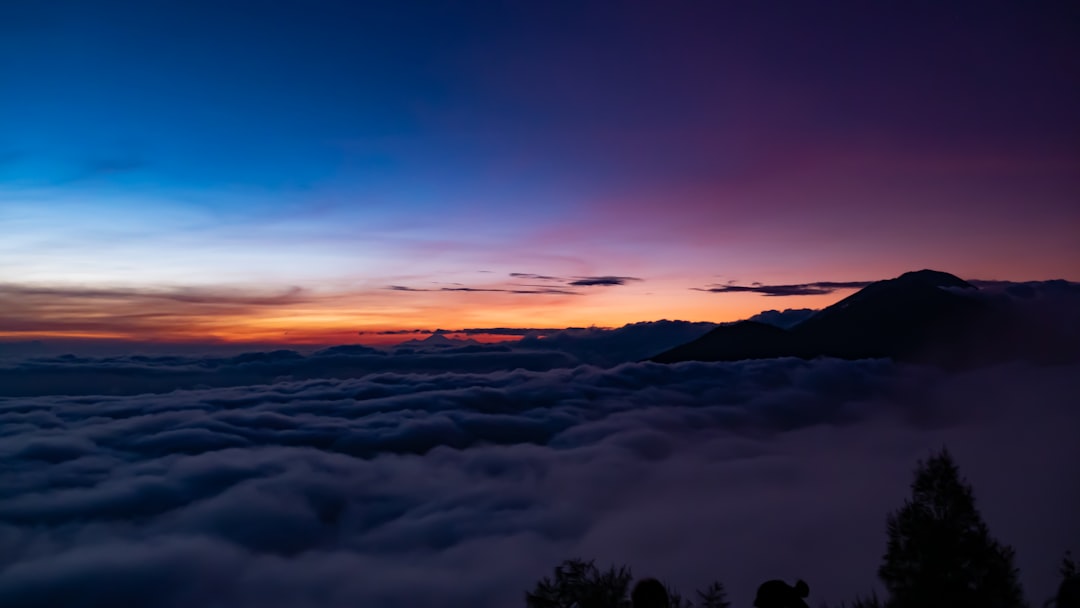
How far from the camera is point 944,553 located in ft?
88.2

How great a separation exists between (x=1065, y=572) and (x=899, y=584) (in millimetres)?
9695

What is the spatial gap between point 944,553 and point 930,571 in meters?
1.05

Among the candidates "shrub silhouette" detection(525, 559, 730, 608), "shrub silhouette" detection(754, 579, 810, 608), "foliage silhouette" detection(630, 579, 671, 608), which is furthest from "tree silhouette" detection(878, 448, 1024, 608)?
"foliage silhouette" detection(630, 579, 671, 608)

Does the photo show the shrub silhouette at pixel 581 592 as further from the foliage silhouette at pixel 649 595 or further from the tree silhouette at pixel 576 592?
the foliage silhouette at pixel 649 595

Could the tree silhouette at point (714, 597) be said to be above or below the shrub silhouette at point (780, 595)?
below

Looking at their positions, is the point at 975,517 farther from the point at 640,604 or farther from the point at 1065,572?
the point at 640,604

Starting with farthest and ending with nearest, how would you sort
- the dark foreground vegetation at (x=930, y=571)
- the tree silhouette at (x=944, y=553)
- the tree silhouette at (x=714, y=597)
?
the tree silhouette at (x=714, y=597) < the tree silhouette at (x=944, y=553) < the dark foreground vegetation at (x=930, y=571)

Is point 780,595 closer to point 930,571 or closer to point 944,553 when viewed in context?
point 930,571

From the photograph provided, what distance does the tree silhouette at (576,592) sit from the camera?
26953mm

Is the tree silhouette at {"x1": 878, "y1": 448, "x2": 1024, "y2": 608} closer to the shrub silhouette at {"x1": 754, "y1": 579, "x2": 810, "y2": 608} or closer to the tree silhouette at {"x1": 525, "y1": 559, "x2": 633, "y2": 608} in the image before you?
the shrub silhouette at {"x1": 754, "y1": 579, "x2": 810, "y2": 608}

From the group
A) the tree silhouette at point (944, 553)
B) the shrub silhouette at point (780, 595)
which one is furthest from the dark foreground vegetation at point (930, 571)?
the shrub silhouette at point (780, 595)

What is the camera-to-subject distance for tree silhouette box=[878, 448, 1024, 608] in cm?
2619

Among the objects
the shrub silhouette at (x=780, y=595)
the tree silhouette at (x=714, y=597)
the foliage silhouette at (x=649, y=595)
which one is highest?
the shrub silhouette at (x=780, y=595)

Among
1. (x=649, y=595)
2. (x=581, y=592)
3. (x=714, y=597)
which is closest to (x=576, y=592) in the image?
(x=581, y=592)
